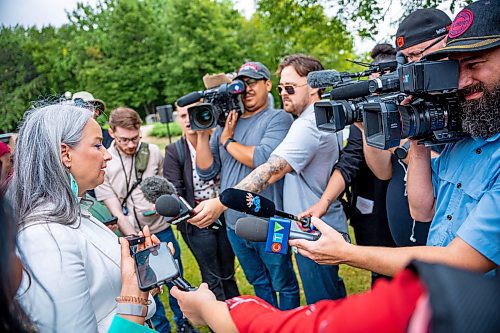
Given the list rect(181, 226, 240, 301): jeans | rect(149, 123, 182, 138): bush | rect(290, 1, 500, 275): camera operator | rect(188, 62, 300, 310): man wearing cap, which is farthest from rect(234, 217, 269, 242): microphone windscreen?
rect(149, 123, 182, 138): bush

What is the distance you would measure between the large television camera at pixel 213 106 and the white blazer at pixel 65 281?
1699 mm

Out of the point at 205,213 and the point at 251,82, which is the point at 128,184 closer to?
the point at 205,213

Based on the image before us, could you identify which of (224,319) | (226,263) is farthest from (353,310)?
(226,263)

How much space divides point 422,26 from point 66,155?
7.43ft

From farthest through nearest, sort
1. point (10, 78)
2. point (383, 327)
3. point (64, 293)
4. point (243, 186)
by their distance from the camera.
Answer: point (10, 78), point (243, 186), point (64, 293), point (383, 327)

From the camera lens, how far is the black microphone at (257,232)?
1861 mm

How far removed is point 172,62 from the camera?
111ft

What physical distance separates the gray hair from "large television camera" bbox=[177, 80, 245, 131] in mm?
1493

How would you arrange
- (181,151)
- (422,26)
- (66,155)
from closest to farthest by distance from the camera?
1. (66,155)
2. (422,26)
3. (181,151)

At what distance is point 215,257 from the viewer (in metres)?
3.76

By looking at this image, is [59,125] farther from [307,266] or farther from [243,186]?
[307,266]

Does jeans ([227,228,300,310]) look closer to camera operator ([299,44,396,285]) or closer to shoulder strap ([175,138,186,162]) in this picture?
A: camera operator ([299,44,396,285])

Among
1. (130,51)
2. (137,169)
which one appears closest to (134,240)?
(137,169)

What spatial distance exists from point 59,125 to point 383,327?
1.71m
